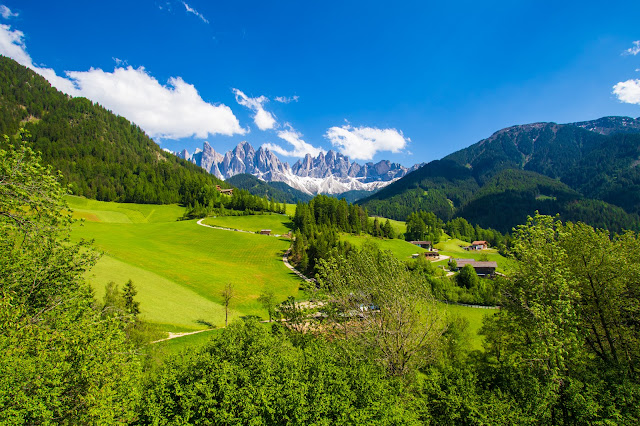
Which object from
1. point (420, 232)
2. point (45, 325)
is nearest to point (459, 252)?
point (420, 232)

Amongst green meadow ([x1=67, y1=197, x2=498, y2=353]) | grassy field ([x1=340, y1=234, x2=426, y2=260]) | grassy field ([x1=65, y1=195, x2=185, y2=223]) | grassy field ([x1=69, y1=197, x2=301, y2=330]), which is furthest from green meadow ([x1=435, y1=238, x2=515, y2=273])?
grassy field ([x1=65, y1=195, x2=185, y2=223])

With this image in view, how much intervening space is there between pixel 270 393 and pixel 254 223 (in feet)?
379

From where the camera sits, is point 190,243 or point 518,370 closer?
point 518,370

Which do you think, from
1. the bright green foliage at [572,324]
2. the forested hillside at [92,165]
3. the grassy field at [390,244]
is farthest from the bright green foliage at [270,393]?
the forested hillside at [92,165]

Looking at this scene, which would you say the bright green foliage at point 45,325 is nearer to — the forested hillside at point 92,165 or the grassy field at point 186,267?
the grassy field at point 186,267

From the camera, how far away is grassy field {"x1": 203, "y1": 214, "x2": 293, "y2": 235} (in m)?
119

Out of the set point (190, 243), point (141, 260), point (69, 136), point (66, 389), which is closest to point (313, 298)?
point (66, 389)

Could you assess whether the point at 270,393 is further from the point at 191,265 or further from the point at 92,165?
the point at 92,165

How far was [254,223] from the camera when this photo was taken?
125812 millimetres

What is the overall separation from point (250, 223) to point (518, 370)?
116976mm

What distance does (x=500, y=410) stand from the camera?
1356 centimetres

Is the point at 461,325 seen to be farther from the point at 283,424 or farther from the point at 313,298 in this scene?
the point at 283,424

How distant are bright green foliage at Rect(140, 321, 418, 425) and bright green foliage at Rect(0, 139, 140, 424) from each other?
7.21ft

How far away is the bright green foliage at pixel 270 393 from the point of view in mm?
12906
